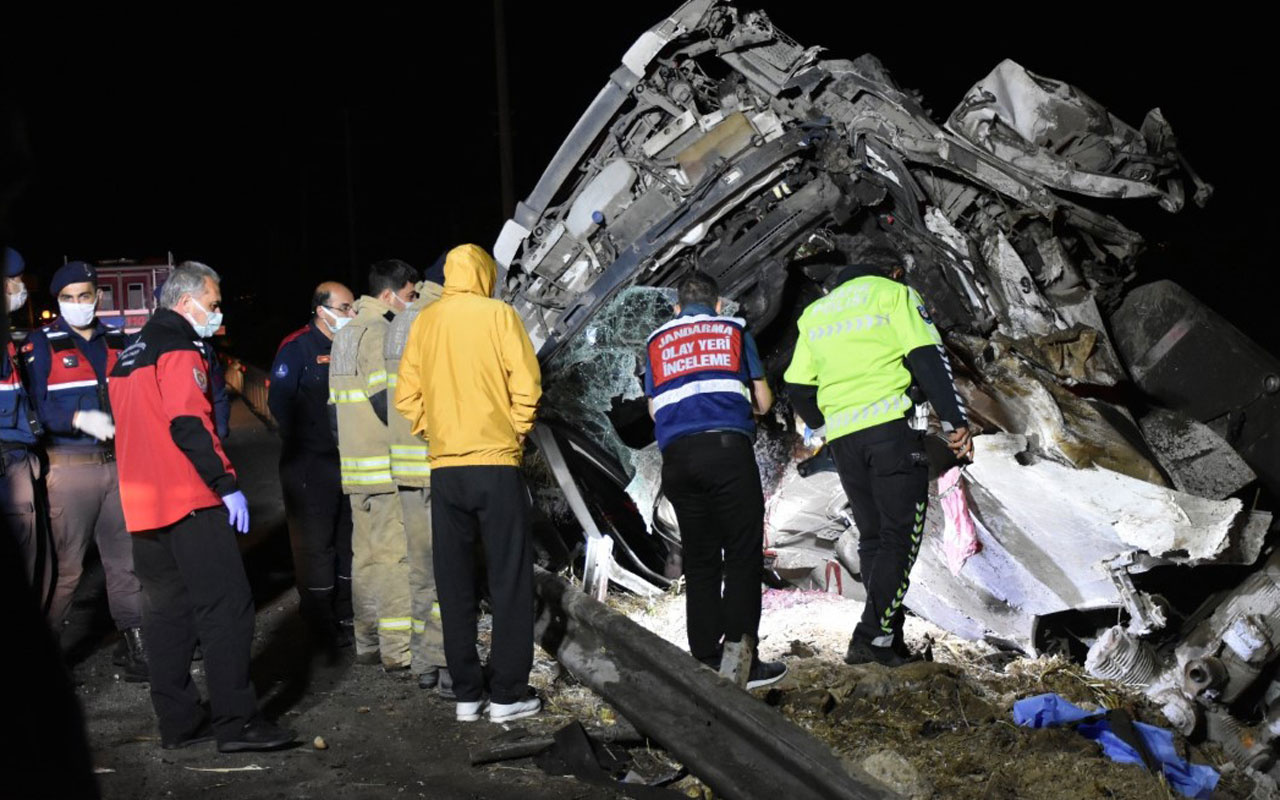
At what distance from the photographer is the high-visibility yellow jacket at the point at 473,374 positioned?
455 centimetres

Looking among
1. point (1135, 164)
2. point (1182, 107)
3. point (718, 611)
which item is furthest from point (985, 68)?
point (718, 611)

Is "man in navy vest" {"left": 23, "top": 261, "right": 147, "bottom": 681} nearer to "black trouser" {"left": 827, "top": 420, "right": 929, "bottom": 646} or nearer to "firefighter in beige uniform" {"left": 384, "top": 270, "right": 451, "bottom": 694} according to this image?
"firefighter in beige uniform" {"left": 384, "top": 270, "right": 451, "bottom": 694}

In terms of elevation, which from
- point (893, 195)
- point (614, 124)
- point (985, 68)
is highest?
point (985, 68)

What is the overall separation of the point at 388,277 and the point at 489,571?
5.71ft

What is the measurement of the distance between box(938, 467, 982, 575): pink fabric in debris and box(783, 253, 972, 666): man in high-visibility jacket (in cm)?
30

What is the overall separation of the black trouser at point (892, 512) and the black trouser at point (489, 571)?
1434 mm

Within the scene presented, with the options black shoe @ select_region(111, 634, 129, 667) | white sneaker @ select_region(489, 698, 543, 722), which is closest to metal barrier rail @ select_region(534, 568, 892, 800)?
white sneaker @ select_region(489, 698, 543, 722)

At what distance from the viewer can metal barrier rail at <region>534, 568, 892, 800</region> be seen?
3.51 m

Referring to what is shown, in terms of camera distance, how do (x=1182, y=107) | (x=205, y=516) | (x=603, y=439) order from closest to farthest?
(x=205, y=516) → (x=603, y=439) → (x=1182, y=107)

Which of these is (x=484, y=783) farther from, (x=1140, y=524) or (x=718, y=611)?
(x=1140, y=524)

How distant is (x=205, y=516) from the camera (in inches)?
171

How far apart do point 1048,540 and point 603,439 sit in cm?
235

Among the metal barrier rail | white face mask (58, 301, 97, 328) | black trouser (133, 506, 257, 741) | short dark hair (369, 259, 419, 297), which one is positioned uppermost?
short dark hair (369, 259, 419, 297)

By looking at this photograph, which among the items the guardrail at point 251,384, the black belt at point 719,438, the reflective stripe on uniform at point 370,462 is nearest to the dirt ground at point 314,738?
the reflective stripe on uniform at point 370,462
